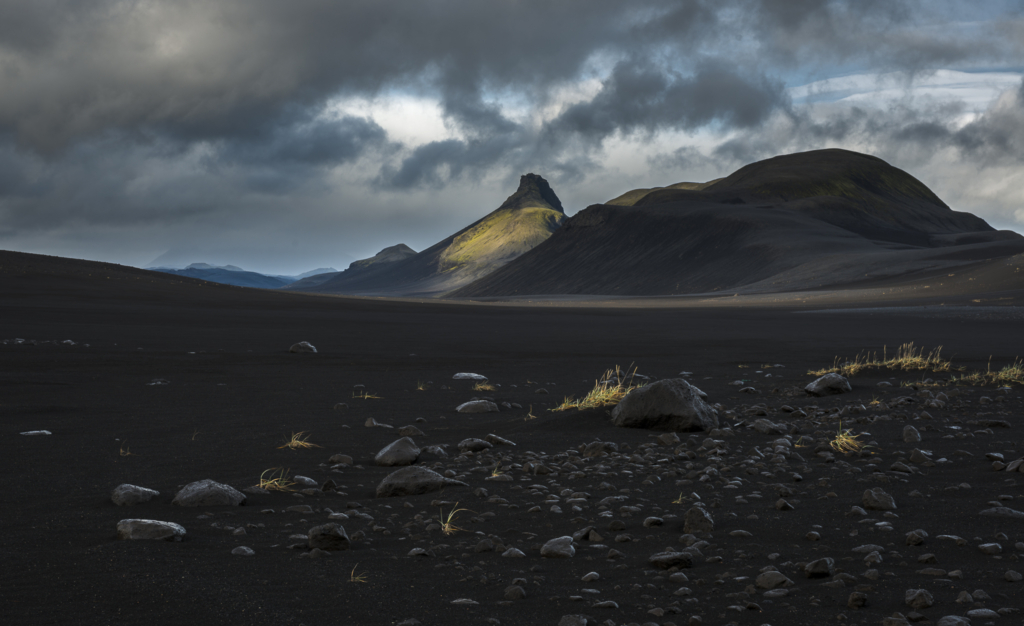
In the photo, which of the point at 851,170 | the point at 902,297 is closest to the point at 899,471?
the point at 902,297

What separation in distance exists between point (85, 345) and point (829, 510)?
16570mm

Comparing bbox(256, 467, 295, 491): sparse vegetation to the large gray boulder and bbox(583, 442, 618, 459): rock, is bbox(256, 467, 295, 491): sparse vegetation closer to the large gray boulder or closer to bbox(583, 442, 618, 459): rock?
bbox(583, 442, 618, 459): rock

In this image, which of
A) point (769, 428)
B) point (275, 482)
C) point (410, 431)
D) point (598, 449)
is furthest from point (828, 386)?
point (275, 482)

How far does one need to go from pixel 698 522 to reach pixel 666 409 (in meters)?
3.70

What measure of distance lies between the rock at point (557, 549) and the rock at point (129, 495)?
2.99 metres

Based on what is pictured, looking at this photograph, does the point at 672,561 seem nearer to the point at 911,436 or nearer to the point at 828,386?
the point at 911,436

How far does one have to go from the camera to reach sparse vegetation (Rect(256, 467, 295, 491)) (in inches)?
219

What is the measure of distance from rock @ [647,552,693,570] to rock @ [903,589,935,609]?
105 cm

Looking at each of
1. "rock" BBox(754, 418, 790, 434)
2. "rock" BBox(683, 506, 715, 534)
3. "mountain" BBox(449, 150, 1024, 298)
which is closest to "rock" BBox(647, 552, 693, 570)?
"rock" BBox(683, 506, 715, 534)

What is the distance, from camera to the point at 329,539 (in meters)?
4.21

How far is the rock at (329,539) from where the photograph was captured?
420 centimetres

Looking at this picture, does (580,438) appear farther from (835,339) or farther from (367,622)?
(835,339)

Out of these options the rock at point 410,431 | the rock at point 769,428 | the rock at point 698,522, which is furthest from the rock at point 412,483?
the rock at point 769,428

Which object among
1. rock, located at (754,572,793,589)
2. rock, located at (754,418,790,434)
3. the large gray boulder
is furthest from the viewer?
the large gray boulder
